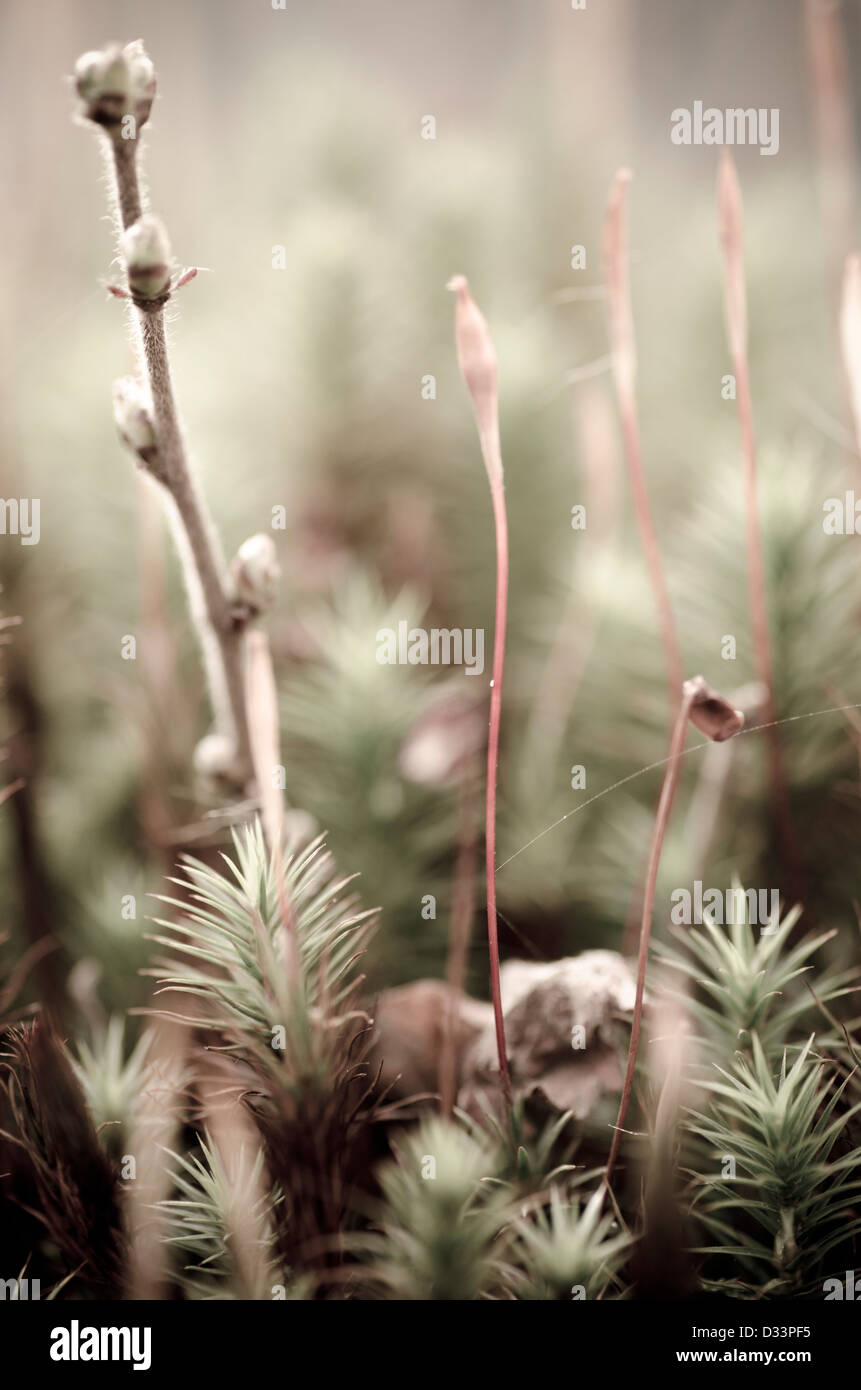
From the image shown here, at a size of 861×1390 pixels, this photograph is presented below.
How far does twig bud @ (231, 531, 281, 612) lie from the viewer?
0.29m

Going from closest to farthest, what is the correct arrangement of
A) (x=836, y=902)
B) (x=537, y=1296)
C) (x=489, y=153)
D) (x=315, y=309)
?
(x=537, y=1296)
(x=836, y=902)
(x=315, y=309)
(x=489, y=153)

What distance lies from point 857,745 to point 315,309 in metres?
0.39

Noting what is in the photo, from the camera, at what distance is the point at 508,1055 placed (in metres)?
0.30

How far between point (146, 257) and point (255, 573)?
95mm

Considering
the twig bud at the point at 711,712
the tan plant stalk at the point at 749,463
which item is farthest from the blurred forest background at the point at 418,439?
the twig bud at the point at 711,712

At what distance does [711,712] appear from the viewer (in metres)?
0.26

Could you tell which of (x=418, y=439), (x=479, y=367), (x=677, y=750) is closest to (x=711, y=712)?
(x=677, y=750)

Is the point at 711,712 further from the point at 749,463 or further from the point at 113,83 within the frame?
the point at 113,83

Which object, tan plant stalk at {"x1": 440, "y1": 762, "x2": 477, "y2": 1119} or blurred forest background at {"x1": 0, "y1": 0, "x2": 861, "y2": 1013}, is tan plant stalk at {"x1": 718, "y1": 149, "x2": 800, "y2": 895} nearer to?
blurred forest background at {"x1": 0, "y1": 0, "x2": 861, "y2": 1013}

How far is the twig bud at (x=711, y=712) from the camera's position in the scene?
260mm

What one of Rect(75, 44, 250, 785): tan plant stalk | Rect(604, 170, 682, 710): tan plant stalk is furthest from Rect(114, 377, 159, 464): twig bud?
Rect(604, 170, 682, 710): tan plant stalk

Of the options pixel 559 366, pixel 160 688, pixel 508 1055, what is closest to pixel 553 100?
pixel 559 366

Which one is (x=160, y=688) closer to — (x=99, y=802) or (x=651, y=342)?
(x=99, y=802)

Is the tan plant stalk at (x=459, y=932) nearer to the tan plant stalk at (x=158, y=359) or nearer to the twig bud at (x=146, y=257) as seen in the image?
the tan plant stalk at (x=158, y=359)
